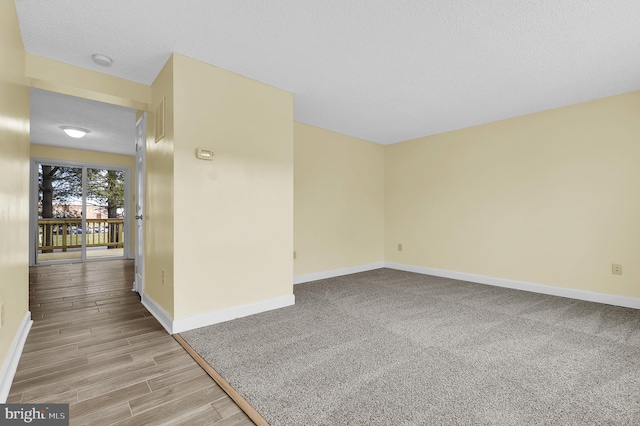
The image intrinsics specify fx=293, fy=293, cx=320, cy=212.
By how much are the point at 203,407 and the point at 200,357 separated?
22.7 inches

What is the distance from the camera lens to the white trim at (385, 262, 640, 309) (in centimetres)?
327

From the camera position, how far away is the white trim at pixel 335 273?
4.40m

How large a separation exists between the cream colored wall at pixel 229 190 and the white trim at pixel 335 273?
1099 millimetres

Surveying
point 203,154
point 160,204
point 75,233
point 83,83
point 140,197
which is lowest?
point 75,233

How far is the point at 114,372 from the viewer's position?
1.86 meters

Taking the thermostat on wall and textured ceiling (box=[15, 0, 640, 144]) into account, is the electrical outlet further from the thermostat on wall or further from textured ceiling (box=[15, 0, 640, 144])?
the thermostat on wall

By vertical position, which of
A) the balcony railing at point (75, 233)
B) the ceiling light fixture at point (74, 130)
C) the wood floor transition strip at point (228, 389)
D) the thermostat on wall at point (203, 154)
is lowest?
the wood floor transition strip at point (228, 389)

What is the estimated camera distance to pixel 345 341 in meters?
2.32

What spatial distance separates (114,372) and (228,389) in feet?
2.64

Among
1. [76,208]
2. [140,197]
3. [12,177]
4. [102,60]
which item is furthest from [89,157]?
[12,177]

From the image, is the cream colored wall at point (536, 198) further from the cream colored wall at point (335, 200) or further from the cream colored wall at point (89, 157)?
the cream colored wall at point (89, 157)

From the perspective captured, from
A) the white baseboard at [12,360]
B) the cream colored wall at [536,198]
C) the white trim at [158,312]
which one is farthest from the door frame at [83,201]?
the cream colored wall at [536,198]

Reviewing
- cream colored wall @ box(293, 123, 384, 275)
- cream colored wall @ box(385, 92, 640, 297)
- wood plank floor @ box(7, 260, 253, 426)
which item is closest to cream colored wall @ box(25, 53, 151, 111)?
cream colored wall @ box(293, 123, 384, 275)

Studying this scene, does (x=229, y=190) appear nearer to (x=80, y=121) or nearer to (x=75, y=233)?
(x=80, y=121)
